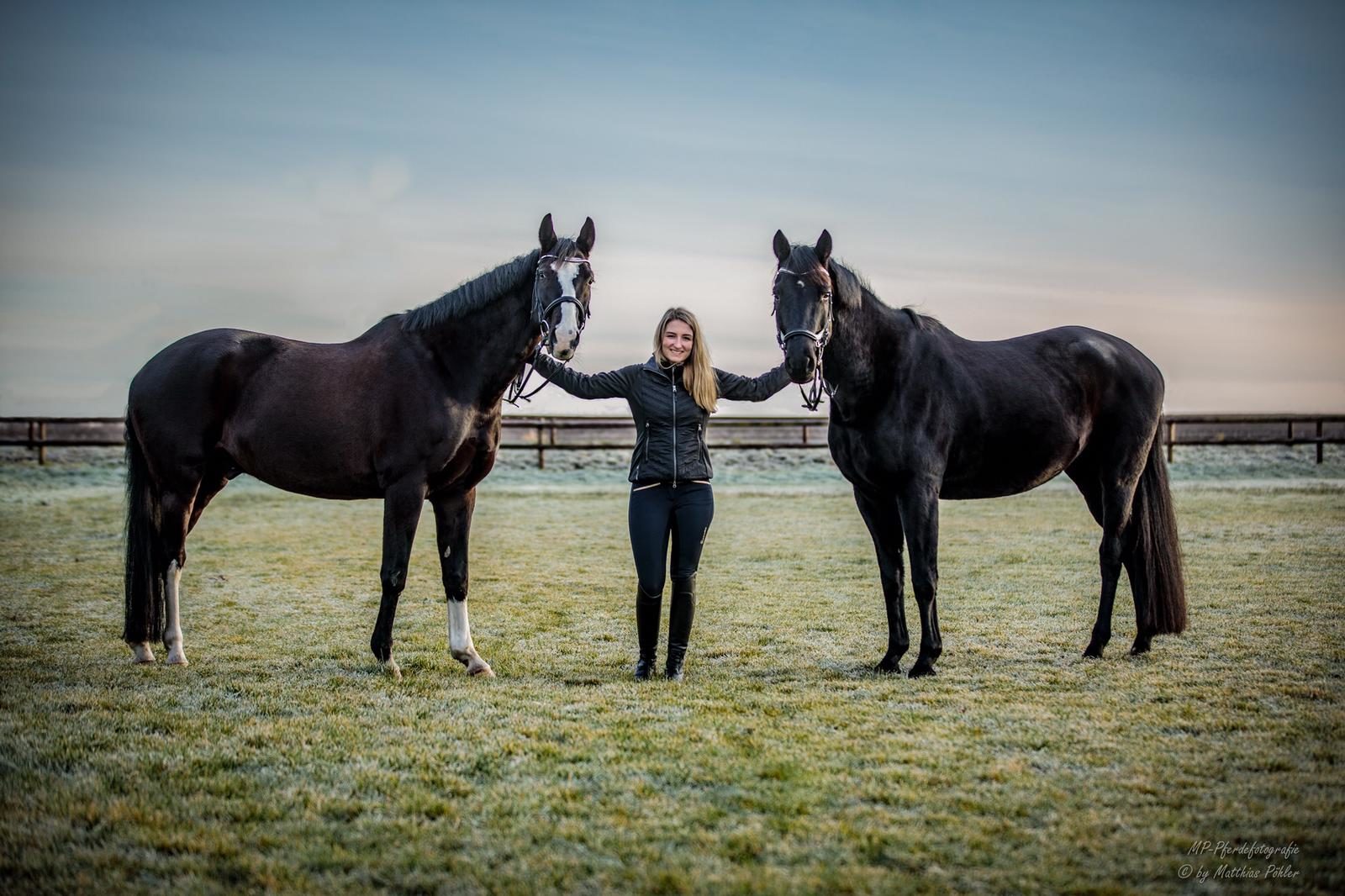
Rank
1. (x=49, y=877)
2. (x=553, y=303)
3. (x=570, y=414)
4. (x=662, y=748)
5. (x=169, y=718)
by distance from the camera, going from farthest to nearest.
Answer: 1. (x=570, y=414)
2. (x=553, y=303)
3. (x=169, y=718)
4. (x=662, y=748)
5. (x=49, y=877)

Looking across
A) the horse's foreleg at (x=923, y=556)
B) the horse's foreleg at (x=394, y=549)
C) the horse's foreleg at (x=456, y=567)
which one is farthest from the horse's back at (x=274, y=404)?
the horse's foreleg at (x=923, y=556)

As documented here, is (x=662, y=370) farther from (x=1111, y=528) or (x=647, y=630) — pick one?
(x=1111, y=528)

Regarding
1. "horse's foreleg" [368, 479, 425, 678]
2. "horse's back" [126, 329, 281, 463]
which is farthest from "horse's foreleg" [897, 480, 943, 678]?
"horse's back" [126, 329, 281, 463]

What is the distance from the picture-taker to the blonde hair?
16.3 feet

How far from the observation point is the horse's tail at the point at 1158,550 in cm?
578

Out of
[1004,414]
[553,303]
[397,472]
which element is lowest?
[397,472]

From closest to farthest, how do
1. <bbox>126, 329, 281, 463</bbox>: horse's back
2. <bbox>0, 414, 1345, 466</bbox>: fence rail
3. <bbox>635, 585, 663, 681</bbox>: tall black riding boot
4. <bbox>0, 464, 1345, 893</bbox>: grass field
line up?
<bbox>0, 464, 1345, 893</bbox>: grass field → <bbox>635, 585, 663, 681</bbox>: tall black riding boot → <bbox>126, 329, 281, 463</bbox>: horse's back → <bbox>0, 414, 1345, 466</bbox>: fence rail

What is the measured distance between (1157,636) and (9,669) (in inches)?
265

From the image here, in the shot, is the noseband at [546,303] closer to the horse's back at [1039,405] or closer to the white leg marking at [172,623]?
the horse's back at [1039,405]

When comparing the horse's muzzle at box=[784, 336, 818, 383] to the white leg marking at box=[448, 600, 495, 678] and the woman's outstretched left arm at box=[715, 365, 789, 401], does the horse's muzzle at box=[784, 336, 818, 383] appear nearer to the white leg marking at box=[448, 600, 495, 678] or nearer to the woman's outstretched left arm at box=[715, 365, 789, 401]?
the woman's outstretched left arm at box=[715, 365, 789, 401]

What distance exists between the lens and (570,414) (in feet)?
84.8

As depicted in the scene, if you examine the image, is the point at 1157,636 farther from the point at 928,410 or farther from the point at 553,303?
the point at 553,303

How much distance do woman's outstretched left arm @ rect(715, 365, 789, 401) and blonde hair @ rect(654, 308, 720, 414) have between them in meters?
0.15

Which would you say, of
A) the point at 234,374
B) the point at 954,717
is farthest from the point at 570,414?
the point at 954,717
